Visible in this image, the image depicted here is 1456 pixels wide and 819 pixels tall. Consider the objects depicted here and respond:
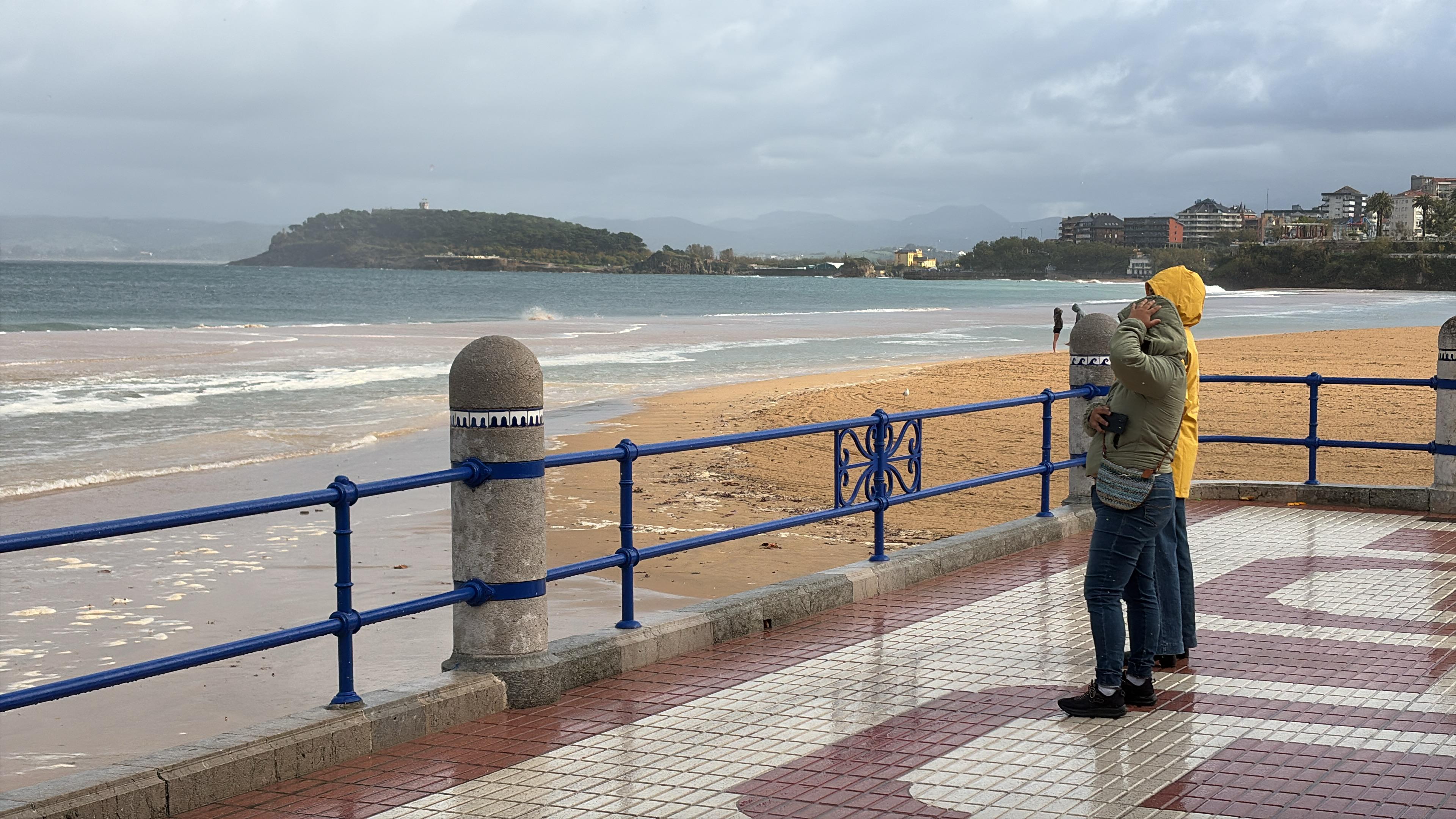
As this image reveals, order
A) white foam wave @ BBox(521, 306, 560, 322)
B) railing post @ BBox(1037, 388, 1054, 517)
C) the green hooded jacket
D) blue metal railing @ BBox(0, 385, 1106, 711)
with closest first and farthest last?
1. blue metal railing @ BBox(0, 385, 1106, 711)
2. the green hooded jacket
3. railing post @ BBox(1037, 388, 1054, 517)
4. white foam wave @ BBox(521, 306, 560, 322)

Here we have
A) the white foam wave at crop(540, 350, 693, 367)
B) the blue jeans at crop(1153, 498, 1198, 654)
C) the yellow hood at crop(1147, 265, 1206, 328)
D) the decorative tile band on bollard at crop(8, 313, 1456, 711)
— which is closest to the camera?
the decorative tile band on bollard at crop(8, 313, 1456, 711)

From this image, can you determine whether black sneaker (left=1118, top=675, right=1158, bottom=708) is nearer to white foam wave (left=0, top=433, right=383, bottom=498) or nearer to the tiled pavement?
the tiled pavement

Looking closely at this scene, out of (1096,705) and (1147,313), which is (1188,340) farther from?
(1096,705)

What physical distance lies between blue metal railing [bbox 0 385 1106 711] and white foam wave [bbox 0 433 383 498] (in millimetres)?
11765

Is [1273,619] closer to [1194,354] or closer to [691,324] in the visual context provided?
[1194,354]

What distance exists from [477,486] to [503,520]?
0.19m

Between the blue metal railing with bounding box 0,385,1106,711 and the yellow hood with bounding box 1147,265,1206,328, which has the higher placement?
the yellow hood with bounding box 1147,265,1206,328

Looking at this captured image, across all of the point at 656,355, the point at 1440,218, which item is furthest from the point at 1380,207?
the point at 656,355

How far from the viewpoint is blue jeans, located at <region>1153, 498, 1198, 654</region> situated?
6473mm

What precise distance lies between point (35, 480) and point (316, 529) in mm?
6165

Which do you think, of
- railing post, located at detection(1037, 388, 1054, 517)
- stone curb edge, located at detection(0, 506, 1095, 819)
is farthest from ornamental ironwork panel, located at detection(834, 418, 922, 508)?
railing post, located at detection(1037, 388, 1054, 517)

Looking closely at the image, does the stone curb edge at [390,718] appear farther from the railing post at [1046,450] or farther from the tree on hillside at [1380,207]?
the tree on hillside at [1380,207]

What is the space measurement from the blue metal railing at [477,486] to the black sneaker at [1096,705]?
6.21 ft

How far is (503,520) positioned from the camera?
596cm
